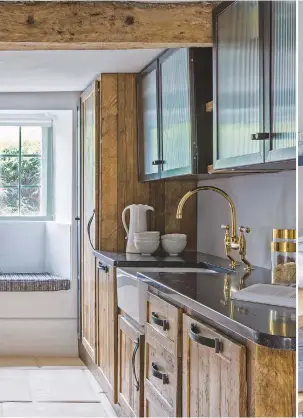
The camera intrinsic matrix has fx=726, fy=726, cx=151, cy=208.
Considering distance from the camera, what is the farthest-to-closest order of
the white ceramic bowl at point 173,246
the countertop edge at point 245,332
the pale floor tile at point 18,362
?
the pale floor tile at point 18,362
the white ceramic bowl at point 173,246
the countertop edge at point 245,332

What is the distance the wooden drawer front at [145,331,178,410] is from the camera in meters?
2.08

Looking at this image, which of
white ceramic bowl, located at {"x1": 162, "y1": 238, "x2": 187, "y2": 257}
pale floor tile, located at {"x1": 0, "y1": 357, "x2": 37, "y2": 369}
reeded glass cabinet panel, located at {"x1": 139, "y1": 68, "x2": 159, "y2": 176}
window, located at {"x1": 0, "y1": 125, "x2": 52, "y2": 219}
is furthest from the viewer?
window, located at {"x1": 0, "y1": 125, "x2": 52, "y2": 219}

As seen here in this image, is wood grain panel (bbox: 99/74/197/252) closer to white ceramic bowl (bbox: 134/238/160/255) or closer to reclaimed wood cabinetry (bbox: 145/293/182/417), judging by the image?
white ceramic bowl (bbox: 134/238/160/255)

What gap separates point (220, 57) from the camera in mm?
2539

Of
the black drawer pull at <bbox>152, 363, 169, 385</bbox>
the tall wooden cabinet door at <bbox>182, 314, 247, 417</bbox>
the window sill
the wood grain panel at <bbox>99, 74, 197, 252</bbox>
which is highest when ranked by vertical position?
the wood grain panel at <bbox>99, 74, 197, 252</bbox>

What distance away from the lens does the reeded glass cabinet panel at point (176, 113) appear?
2.89 m

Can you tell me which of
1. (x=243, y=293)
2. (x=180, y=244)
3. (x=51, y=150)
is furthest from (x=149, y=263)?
(x=51, y=150)

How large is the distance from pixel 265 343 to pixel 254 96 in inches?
38.4

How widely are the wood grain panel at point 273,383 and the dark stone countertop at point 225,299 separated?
2.0 inches

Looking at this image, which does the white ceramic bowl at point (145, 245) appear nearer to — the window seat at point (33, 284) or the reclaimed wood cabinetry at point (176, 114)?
the reclaimed wood cabinetry at point (176, 114)

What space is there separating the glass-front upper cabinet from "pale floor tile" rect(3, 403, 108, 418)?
1.12 m

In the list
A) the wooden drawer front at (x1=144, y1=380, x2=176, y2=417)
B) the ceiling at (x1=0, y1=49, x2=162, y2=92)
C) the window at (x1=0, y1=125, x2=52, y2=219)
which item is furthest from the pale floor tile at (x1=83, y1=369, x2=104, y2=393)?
the ceiling at (x1=0, y1=49, x2=162, y2=92)

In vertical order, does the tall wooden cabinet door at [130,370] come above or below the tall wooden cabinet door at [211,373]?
below

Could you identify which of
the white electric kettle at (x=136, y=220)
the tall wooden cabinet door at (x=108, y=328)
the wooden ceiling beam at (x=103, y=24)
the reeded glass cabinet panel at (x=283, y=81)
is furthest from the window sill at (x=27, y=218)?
the reeded glass cabinet panel at (x=283, y=81)
